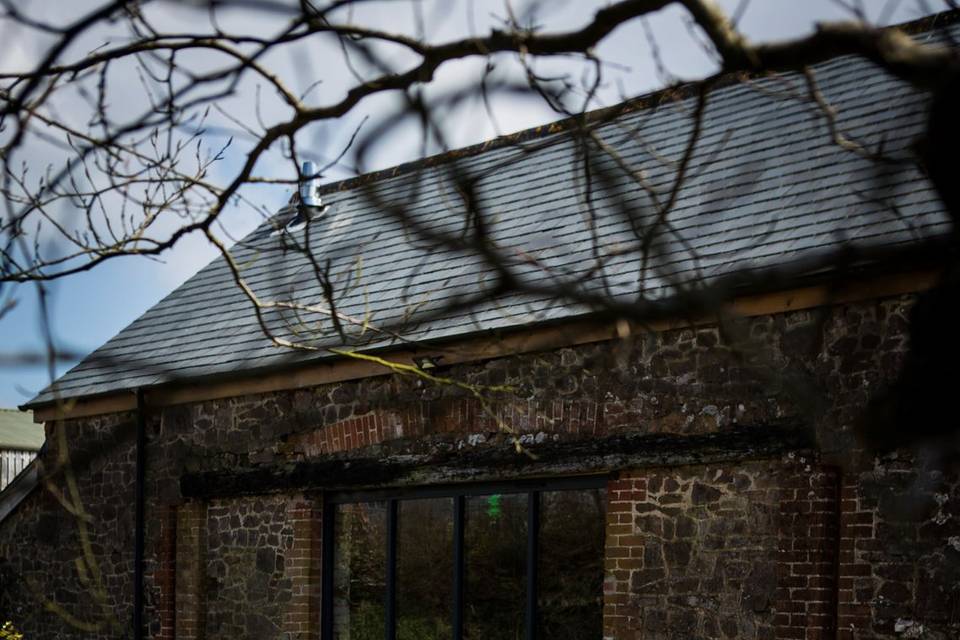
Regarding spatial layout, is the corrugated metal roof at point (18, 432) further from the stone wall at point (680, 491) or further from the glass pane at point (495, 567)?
the glass pane at point (495, 567)

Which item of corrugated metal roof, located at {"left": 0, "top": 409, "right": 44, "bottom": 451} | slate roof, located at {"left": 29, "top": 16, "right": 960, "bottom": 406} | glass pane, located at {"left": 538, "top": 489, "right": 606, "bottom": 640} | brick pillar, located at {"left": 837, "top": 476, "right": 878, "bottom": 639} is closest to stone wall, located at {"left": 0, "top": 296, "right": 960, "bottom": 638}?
brick pillar, located at {"left": 837, "top": 476, "right": 878, "bottom": 639}

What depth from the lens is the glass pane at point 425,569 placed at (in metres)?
11.0

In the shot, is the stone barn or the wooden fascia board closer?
the wooden fascia board

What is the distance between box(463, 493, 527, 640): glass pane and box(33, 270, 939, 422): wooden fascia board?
1239 mm

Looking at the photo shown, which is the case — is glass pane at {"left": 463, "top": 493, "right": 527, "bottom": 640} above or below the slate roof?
below

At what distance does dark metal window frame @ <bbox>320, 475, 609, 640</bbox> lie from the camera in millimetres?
10234

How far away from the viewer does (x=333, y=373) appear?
1167 cm

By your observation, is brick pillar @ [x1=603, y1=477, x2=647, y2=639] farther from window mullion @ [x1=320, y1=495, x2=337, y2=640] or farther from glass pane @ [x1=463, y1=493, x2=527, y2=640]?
window mullion @ [x1=320, y1=495, x2=337, y2=640]

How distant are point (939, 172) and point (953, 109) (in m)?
0.20

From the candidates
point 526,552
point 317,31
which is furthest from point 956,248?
point 526,552

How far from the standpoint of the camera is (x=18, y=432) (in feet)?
90.4

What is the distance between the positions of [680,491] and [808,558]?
1141mm

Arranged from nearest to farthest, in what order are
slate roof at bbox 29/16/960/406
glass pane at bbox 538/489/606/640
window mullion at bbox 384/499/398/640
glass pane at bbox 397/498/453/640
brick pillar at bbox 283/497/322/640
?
slate roof at bbox 29/16/960/406
glass pane at bbox 538/489/606/640
glass pane at bbox 397/498/453/640
window mullion at bbox 384/499/398/640
brick pillar at bbox 283/497/322/640

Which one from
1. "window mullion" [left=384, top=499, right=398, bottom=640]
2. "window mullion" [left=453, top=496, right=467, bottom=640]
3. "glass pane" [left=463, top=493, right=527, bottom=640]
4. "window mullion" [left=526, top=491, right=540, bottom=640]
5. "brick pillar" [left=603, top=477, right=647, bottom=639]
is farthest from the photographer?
"window mullion" [left=384, top=499, right=398, bottom=640]
